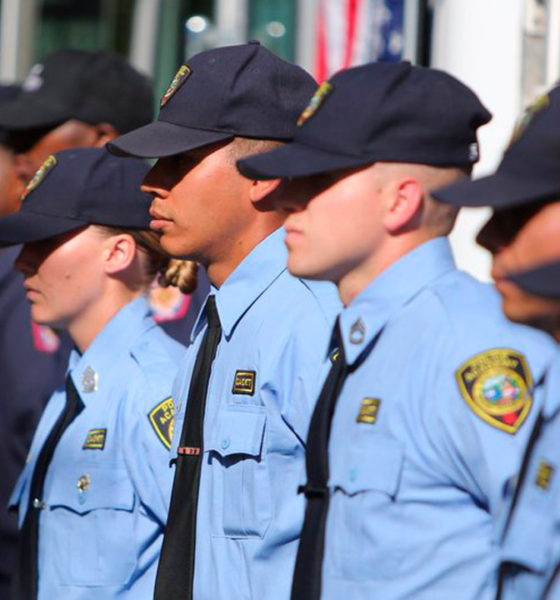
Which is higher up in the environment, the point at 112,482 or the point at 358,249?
the point at 358,249

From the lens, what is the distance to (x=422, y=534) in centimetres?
264

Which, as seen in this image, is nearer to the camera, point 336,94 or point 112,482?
point 336,94

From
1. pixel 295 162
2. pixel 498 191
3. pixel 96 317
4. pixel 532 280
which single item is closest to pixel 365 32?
pixel 96 317

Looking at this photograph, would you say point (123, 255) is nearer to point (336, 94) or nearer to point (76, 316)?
point (76, 316)

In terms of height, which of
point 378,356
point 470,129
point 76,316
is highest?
point 470,129

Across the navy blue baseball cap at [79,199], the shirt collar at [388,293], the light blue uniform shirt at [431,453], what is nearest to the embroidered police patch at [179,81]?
the navy blue baseball cap at [79,199]

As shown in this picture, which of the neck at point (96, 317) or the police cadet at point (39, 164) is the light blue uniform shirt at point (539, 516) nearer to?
the neck at point (96, 317)

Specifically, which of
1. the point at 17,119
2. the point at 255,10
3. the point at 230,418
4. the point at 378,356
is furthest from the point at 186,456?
the point at 255,10

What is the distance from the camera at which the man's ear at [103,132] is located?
5730 mm

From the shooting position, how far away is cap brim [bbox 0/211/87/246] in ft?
13.7

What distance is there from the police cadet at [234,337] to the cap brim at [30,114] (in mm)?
2014

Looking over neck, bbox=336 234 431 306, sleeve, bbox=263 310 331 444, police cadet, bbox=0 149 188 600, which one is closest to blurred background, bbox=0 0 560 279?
neck, bbox=336 234 431 306

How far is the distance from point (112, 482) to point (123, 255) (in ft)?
2.35

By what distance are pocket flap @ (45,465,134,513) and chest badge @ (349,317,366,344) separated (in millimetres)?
1183
